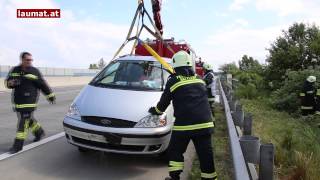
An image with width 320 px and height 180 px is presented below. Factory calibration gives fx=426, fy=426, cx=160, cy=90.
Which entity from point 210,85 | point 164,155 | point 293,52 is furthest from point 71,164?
point 293,52

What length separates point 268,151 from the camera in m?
4.15

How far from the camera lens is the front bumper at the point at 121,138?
6.03 metres

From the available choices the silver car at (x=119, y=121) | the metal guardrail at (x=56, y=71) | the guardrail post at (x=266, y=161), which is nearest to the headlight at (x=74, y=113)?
the silver car at (x=119, y=121)

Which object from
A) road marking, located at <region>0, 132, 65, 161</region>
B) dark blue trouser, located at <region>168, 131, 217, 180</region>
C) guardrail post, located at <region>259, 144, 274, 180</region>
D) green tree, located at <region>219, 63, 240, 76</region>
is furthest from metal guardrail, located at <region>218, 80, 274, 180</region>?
green tree, located at <region>219, 63, 240, 76</region>

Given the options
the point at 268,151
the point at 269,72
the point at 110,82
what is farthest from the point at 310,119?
the point at 269,72

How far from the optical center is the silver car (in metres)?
6.06

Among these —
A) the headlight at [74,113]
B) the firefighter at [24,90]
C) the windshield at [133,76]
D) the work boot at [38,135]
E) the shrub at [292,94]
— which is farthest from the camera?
the shrub at [292,94]

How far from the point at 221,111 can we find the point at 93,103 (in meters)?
8.77

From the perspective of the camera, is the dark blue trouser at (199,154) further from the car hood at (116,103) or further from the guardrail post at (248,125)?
the guardrail post at (248,125)

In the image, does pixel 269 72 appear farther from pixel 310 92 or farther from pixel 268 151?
pixel 268 151

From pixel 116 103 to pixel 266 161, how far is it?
2.84m

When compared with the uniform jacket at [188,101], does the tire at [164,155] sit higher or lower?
lower

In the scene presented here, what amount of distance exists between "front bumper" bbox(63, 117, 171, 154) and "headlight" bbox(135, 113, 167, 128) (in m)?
0.07

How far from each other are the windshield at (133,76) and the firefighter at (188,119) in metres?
1.65
